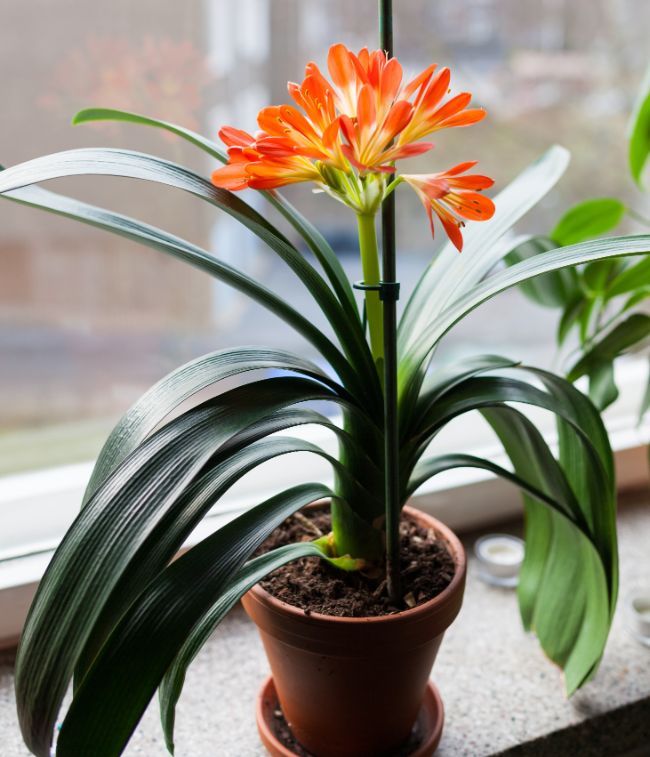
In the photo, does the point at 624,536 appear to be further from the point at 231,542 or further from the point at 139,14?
the point at 139,14

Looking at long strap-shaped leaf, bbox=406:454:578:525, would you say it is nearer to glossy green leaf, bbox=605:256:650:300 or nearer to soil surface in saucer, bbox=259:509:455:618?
soil surface in saucer, bbox=259:509:455:618

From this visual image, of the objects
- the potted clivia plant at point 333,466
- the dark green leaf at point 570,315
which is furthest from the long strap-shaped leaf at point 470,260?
the dark green leaf at point 570,315

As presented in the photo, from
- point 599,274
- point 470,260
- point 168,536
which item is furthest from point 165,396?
point 599,274

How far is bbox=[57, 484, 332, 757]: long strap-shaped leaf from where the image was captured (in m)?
0.58

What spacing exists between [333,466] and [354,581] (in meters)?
0.13

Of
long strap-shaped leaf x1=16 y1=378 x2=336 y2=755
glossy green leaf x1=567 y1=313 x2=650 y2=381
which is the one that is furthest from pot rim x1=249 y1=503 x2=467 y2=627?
glossy green leaf x1=567 y1=313 x2=650 y2=381

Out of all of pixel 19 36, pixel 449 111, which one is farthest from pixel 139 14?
pixel 449 111

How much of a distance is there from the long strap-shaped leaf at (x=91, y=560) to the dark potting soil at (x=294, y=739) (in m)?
0.37

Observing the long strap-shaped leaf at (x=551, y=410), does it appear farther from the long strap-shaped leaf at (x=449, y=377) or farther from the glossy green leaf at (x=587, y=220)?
the glossy green leaf at (x=587, y=220)

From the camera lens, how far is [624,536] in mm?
1320

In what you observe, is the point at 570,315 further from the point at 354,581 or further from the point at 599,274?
the point at 354,581

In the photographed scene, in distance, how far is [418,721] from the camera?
92 centimetres

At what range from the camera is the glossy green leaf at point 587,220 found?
1.01m

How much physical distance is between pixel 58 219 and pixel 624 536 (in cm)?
99
